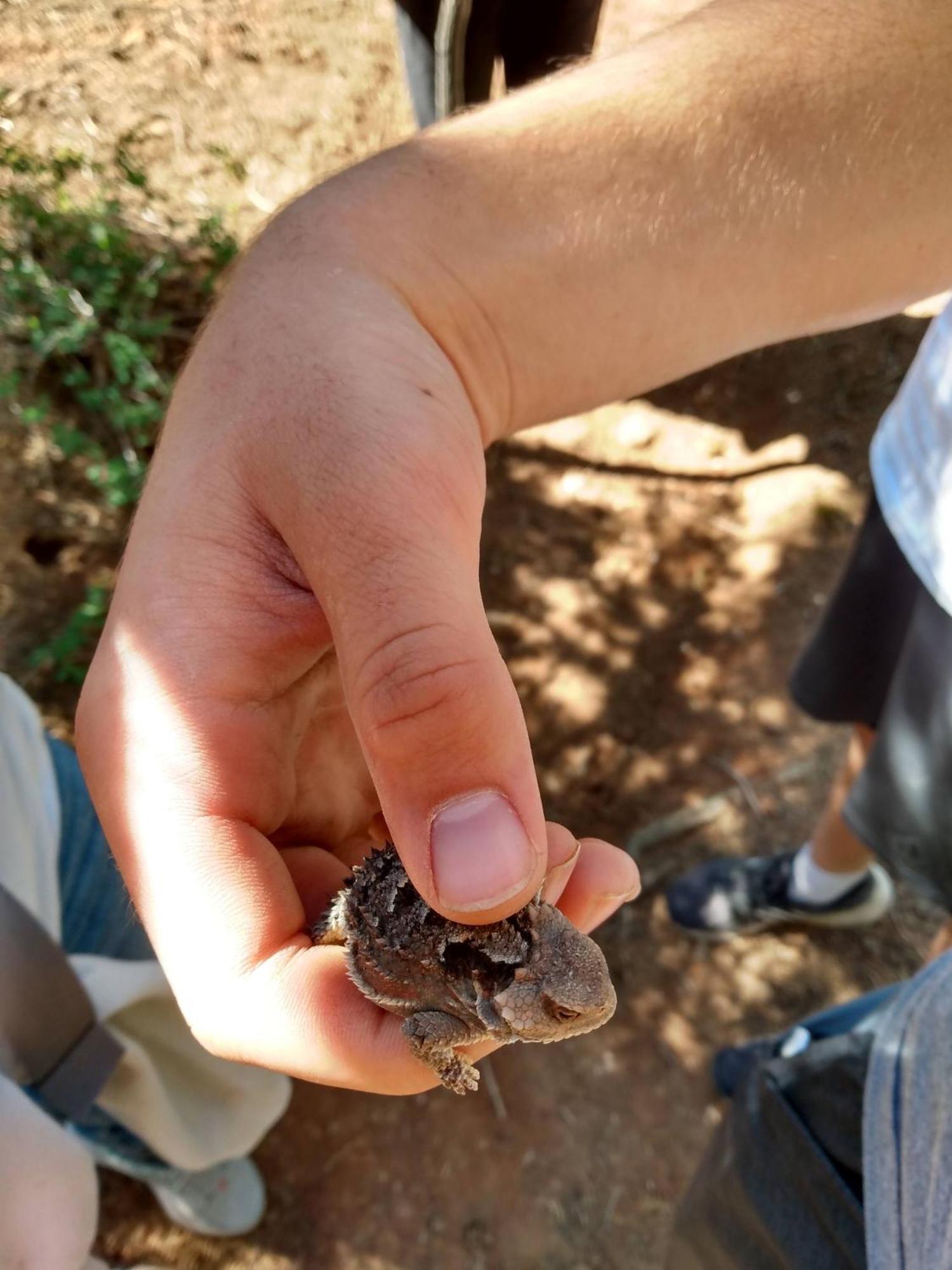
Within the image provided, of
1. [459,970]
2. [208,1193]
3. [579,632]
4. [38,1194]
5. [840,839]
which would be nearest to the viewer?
[38,1194]

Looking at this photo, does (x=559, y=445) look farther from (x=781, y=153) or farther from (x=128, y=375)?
(x=781, y=153)

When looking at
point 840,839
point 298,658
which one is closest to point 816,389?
point 840,839

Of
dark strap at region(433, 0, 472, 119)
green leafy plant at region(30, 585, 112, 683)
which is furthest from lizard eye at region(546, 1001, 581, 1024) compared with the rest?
dark strap at region(433, 0, 472, 119)

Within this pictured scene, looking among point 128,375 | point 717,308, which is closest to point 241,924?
point 717,308

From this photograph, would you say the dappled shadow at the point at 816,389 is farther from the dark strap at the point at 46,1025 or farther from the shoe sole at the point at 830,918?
the dark strap at the point at 46,1025

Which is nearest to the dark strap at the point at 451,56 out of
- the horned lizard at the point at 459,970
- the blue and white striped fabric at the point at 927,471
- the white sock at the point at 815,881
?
the blue and white striped fabric at the point at 927,471

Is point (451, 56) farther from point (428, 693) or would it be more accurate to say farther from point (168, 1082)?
point (168, 1082)
